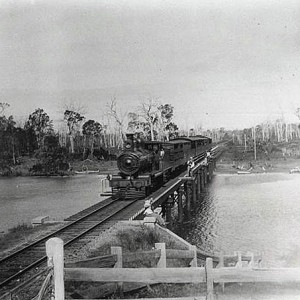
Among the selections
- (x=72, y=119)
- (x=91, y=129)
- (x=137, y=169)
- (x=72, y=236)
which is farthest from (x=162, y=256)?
(x=91, y=129)

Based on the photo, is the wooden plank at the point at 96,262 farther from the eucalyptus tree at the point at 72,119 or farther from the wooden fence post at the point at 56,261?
the eucalyptus tree at the point at 72,119

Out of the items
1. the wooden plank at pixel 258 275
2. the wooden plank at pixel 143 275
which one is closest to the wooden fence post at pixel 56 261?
the wooden plank at pixel 143 275

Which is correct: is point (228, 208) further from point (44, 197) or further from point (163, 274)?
point (163, 274)

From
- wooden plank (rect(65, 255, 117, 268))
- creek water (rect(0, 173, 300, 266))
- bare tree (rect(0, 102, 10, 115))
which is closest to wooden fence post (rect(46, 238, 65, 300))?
wooden plank (rect(65, 255, 117, 268))

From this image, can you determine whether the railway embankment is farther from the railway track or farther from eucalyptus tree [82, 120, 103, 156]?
the railway track

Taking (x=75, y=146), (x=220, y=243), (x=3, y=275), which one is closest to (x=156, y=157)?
(x=220, y=243)

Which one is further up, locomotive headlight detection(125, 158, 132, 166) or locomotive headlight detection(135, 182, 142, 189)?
locomotive headlight detection(125, 158, 132, 166)

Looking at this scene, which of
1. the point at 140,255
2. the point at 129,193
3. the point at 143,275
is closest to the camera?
the point at 143,275

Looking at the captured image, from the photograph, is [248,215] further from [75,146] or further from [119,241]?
[75,146]
